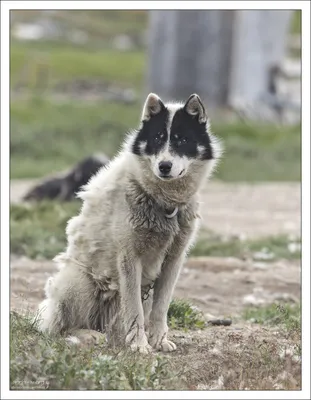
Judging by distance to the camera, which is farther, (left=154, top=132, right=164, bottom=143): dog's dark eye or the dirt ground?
(left=154, top=132, right=164, bottom=143): dog's dark eye

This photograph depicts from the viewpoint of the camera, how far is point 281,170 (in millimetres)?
17203

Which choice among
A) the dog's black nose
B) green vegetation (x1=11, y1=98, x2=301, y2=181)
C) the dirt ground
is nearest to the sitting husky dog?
the dog's black nose

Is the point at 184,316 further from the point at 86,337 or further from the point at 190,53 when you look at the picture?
the point at 190,53

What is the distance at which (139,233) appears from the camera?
5.97 m

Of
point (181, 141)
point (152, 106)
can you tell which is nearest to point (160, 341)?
point (181, 141)

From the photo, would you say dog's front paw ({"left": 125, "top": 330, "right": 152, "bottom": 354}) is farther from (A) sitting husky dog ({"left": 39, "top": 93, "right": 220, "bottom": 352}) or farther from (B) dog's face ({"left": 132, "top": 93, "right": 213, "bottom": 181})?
(B) dog's face ({"left": 132, "top": 93, "right": 213, "bottom": 181})

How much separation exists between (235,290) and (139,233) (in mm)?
3053

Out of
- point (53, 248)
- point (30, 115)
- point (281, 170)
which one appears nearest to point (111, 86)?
point (30, 115)

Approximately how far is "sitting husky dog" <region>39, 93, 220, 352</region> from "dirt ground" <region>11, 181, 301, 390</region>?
43 centimetres

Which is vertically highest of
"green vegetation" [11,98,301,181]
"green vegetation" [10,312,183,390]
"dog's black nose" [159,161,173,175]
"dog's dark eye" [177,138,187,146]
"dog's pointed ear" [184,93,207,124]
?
"dog's pointed ear" [184,93,207,124]

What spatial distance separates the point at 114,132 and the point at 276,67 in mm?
5250

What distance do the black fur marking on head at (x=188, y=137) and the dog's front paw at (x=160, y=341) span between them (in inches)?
48.1

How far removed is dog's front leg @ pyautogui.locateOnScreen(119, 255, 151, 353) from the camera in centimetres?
598

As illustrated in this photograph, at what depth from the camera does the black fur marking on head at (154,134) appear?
5.89m
